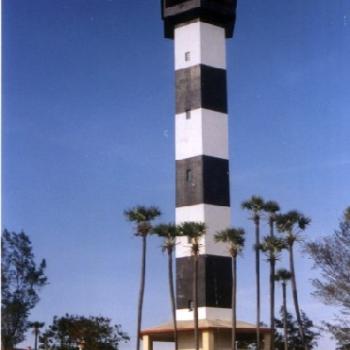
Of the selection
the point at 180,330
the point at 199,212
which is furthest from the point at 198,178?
the point at 180,330

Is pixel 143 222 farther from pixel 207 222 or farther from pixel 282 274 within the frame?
pixel 282 274

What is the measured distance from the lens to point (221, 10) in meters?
39.6

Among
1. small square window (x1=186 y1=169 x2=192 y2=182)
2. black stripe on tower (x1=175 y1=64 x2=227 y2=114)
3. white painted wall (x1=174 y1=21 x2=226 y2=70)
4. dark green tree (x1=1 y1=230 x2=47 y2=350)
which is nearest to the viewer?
dark green tree (x1=1 y1=230 x2=47 y2=350)

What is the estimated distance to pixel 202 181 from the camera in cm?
3622

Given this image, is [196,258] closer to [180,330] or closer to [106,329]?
[180,330]

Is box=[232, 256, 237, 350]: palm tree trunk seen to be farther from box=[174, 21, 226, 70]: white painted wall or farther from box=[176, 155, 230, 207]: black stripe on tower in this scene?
box=[174, 21, 226, 70]: white painted wall

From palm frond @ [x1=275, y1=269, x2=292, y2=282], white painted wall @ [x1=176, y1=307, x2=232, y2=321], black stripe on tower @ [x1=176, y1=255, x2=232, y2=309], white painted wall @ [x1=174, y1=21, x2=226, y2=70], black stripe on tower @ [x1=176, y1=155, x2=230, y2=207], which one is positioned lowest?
white painted wall @ [x1=176, y1=307, x2=232, y2=321]

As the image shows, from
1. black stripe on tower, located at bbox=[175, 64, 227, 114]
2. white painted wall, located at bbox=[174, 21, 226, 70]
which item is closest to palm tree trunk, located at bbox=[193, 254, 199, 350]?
black stripe on tower, located at bbox=[175, 64, 227, 114]

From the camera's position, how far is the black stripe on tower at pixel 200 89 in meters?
37.8

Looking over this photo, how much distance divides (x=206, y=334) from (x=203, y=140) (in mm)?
9819

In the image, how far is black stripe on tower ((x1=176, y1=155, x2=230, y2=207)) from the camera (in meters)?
36.2

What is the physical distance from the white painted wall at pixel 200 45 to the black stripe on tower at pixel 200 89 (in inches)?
15.9

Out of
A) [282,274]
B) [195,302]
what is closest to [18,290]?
[195,302]

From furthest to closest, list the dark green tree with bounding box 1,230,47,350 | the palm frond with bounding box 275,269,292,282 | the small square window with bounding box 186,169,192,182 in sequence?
the palm frond with bounding box 275,269,292,282, the small square window with bounding box 186,169,192,182, the dark green tree with bounding box 1,230,47,350
